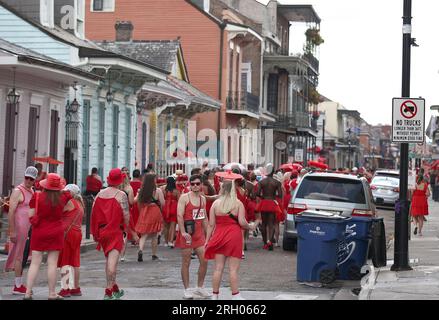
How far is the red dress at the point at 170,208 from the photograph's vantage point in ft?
72.0

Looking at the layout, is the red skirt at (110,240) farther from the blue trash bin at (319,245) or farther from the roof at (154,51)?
the roof at (154,51)

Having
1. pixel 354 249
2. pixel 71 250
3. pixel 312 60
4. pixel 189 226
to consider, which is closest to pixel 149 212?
pixel 354 249

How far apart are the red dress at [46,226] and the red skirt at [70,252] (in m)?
Result: 0.37

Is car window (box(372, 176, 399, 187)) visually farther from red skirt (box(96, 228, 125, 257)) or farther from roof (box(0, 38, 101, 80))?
red skirt (box(96, 228, 125, 257))

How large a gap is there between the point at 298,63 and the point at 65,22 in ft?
98.5

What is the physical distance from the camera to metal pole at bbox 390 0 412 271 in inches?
661

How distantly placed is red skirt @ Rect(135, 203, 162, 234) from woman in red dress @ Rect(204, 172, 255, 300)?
6.28 metres

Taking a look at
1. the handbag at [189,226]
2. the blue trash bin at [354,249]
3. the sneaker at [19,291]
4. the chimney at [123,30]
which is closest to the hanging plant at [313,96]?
the chimney at [123,30]

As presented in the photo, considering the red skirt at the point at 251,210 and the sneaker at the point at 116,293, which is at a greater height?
the red skirt at the point at 251,210

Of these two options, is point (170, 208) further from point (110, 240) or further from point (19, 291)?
point (110, 240)

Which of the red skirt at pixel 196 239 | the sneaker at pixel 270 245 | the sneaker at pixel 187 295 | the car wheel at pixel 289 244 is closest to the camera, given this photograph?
the sneaker at pixel 187 295

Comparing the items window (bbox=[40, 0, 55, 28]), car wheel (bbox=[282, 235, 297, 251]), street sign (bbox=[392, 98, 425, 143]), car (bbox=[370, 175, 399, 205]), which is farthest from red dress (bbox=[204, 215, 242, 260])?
car (bbox=[370, 175, 399, 205])

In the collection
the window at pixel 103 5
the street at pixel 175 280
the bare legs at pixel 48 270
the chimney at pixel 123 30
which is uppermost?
the window at pixel 103 5

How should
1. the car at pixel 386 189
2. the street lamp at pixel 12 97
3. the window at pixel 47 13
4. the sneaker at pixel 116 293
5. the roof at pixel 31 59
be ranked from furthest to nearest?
the car at pixel 386 189
the window at pixel 47 13
the street lamp at pixel 12 97
the roof at pixel 31 59
the sneaker at pixel 116 293
